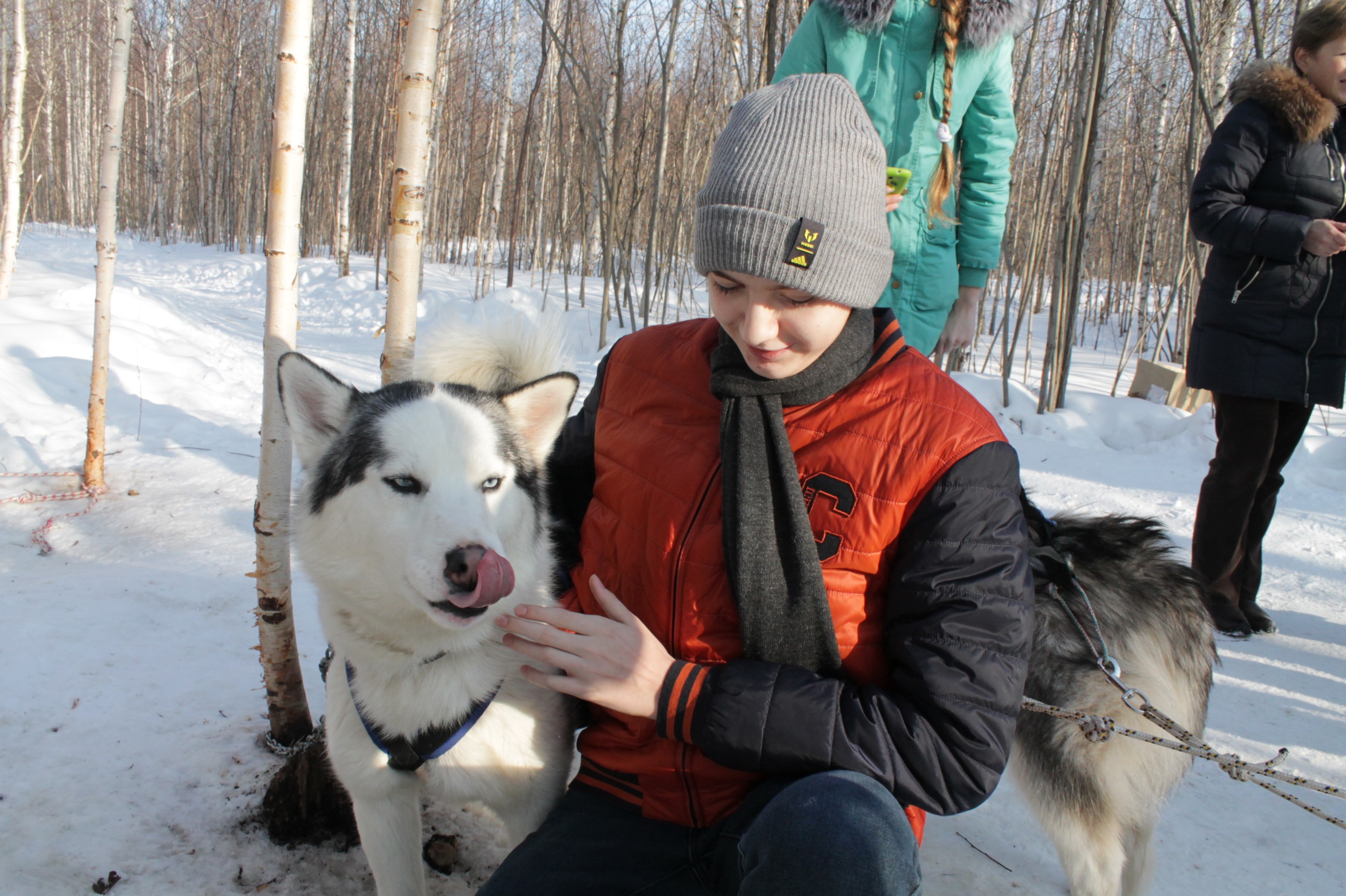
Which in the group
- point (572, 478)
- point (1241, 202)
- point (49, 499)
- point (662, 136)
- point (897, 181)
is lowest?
point (49, 499)

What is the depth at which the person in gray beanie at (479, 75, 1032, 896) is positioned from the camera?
3.55 feet

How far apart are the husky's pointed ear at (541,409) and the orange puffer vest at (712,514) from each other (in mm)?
189

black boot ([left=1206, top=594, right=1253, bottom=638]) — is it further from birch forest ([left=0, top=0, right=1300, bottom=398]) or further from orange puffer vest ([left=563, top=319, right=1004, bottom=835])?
birch forest ([left=0, top=0, right=1300, bottom=398])

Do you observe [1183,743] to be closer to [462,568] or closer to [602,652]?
[602,652]

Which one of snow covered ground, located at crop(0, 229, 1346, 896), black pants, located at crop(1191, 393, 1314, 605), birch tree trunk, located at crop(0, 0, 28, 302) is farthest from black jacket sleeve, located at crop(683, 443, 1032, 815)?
birch tree trunk, located at crop(0, 0, 28, 302)

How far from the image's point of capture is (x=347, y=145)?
1265 centimetres

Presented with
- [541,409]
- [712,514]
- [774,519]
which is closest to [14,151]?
[541,409]

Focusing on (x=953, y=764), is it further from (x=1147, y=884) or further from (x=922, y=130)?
(x=922, y=130)

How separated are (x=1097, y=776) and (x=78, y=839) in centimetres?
216

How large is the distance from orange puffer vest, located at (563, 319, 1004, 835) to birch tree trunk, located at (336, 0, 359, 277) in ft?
43.8

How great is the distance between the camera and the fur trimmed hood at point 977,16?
2.02 metres

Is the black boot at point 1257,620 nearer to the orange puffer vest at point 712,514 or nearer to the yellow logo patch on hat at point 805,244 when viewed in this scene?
the orange puffer vest at point 712,514

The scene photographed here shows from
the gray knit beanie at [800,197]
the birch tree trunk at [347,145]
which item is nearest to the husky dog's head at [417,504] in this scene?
the gray knit beanie at [800,197]

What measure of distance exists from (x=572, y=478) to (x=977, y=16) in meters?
1.67
